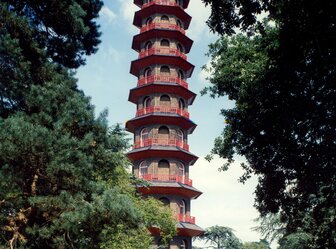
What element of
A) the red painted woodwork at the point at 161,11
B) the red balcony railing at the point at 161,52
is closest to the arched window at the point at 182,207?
the red balcony railing at the point at 161,52

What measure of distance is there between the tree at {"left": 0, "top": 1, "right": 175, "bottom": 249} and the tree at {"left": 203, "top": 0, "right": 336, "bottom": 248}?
433cm

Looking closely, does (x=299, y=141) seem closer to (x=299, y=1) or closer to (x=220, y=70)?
(x=220, y=70)

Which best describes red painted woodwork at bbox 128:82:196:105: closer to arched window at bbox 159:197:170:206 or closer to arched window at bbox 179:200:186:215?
arched window at bbox 159:197:170:206

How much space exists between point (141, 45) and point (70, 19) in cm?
2389

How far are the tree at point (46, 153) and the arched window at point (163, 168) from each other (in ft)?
60.3

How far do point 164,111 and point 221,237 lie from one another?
66.6 ft

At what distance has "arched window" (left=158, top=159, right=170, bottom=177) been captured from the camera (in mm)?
28594

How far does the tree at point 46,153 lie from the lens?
8227 millimetres

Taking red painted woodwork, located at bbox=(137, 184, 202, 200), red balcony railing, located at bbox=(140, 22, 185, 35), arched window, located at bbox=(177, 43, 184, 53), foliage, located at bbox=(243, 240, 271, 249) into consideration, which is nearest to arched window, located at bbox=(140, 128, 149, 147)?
red painted woodwork, located at bbox=(137, 184, 202, 200)

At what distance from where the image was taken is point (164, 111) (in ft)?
99.1

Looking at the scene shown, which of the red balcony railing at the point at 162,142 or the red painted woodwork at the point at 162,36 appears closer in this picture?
the red balcony railing at the point at 162,142

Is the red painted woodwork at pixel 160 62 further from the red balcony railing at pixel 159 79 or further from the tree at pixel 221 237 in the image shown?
the tree at pixel 221 237

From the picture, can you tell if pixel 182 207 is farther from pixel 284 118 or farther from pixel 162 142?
pixel 284 118

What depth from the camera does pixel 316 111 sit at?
14.6 metres
